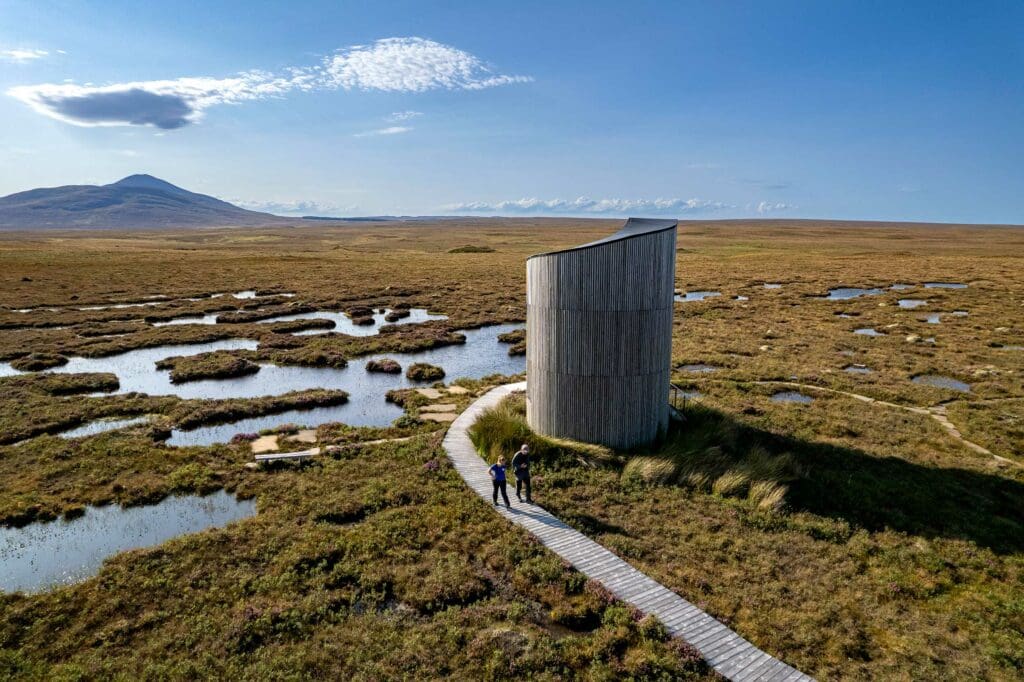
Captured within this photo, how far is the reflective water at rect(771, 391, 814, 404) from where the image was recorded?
1033 inches

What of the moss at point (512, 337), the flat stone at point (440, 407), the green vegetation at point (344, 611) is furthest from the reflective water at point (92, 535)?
the moss at point (512, 337)

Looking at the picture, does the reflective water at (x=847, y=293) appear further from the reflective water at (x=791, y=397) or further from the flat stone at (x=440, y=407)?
the flat stone at (x=440, y=407)

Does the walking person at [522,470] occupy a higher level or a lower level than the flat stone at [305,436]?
higher

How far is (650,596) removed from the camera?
11859 millimetres

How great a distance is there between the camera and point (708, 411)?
74.7ft

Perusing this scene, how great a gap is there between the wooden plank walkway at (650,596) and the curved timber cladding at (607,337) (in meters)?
4.44

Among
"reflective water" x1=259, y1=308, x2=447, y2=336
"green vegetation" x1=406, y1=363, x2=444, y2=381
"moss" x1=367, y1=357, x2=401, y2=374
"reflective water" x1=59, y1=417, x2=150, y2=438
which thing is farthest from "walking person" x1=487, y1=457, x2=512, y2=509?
"reflective water" x1=259, y1=308, x2=447, y2=336

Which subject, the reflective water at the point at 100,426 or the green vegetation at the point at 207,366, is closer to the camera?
the reflective water at the point at 100,426

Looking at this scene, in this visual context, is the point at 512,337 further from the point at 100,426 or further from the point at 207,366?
the point at 100,426

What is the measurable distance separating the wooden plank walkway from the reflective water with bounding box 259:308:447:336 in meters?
29.7

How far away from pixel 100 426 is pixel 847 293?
224 ft

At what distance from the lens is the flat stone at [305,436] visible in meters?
21.7

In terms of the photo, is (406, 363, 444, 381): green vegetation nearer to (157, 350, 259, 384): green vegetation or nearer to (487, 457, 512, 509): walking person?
(157, 350, 259, 384): green vegetation

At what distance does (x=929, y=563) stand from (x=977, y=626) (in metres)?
2.18
